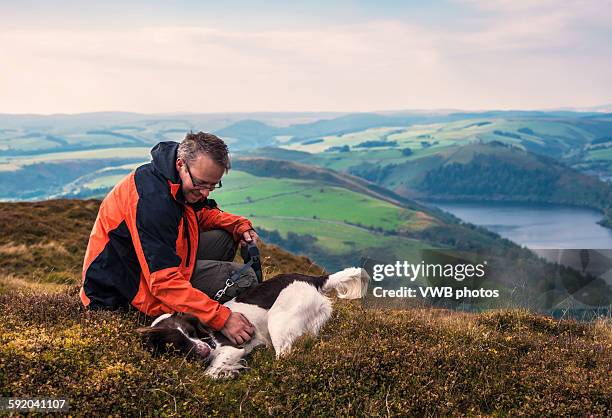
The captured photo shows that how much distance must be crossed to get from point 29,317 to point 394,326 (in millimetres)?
4613

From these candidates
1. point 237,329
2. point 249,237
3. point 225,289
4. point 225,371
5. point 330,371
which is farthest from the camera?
point 249,237

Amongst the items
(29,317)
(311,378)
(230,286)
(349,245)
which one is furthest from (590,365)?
(349,245)

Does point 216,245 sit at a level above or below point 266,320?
above

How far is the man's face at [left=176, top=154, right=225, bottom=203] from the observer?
6.16 meters

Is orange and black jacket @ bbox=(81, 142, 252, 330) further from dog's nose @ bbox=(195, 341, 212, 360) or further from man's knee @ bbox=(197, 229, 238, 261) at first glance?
man's knee @ bbox=(197, 229, 238, 261)

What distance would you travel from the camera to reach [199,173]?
6.21 meters

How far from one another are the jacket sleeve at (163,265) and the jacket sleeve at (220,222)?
162 centimetres

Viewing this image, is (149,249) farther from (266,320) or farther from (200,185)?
(266,320)

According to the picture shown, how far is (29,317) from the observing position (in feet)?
23.2

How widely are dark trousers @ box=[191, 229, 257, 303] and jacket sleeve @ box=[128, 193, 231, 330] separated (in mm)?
1040

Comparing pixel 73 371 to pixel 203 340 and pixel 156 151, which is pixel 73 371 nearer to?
pixel 203 340

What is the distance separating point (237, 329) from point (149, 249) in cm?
131

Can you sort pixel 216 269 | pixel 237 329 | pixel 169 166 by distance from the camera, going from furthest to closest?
pixel 216 269, pixel 169 166, pixel 237 329

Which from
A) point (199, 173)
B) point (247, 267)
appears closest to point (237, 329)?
point (247, 267)
